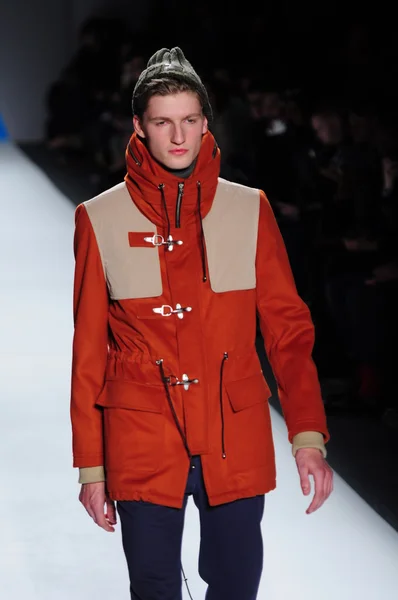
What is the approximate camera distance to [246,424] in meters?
1.78

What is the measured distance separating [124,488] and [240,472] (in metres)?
0.17

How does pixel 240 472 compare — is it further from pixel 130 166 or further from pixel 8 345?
pixel 8 345

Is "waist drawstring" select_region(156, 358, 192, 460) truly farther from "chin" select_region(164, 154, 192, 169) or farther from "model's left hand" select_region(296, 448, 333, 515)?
"chin" select_region(164, 154, 192, 169)

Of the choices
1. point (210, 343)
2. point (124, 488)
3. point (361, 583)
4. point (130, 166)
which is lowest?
point (361, 583)

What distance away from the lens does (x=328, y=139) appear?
16.3 ft

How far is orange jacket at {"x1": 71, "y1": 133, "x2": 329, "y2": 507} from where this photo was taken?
1.75 m

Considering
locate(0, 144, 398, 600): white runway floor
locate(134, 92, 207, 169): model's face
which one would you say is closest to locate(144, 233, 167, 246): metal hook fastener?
locate(134, 92, 207, 169): model's face

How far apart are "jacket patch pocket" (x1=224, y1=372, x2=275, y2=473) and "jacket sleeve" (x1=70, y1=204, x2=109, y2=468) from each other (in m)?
0.19

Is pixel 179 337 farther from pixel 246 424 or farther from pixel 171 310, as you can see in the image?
pixel 246 424

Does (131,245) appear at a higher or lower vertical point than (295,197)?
higher

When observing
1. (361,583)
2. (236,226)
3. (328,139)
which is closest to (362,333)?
(328,139)

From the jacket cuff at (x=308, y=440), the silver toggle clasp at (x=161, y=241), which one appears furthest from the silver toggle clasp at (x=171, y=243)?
the jacket cuff at (x=308, y=440)

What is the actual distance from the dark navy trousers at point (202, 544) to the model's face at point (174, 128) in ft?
1.42

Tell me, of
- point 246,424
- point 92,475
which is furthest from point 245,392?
point 92,475
